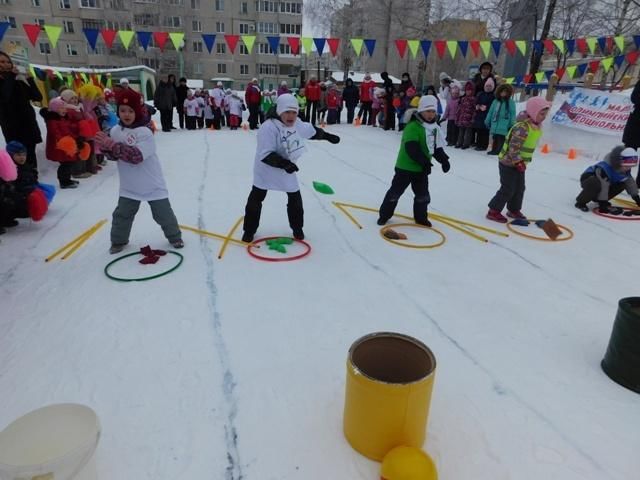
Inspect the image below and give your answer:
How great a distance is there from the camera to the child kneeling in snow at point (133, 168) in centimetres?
401

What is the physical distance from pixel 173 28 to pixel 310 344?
5428 centimetres

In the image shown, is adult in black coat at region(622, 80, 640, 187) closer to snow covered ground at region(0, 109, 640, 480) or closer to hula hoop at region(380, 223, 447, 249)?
snow covered ground at region(0, 109, 640, 480)

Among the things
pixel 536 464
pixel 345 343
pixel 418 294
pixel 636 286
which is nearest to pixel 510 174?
pixel 636 286

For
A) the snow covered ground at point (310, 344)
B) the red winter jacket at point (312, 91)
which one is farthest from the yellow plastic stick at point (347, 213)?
the red winter jacket at point (312, 91)

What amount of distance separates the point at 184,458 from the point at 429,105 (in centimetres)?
442

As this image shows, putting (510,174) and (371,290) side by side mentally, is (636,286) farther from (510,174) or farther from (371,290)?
(371,290)

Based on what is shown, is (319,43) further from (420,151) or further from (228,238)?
(228,238)

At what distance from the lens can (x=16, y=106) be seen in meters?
6.61

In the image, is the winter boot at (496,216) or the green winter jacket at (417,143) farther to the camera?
the winter boot at (496,216)

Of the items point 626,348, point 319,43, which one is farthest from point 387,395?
point 319,43

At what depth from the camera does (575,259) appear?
4.80 m

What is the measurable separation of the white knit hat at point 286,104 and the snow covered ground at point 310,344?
1.53 meters

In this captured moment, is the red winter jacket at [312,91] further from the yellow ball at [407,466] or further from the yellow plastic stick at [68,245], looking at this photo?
the yellow ball at [407,466]

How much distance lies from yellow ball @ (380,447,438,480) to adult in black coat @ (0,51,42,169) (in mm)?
6679
